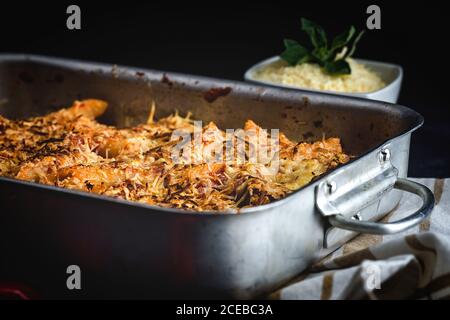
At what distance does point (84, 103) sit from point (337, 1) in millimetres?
2121

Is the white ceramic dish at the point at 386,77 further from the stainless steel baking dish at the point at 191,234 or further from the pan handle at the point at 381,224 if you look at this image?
the pan handle at the point at 381,224

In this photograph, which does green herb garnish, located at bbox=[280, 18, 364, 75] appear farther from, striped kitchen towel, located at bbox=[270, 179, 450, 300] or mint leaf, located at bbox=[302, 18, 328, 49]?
striped kitchen towel, located at bbox=[270, 179, 450, 300]

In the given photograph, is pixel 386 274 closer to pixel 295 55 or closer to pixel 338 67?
pixel 338 67

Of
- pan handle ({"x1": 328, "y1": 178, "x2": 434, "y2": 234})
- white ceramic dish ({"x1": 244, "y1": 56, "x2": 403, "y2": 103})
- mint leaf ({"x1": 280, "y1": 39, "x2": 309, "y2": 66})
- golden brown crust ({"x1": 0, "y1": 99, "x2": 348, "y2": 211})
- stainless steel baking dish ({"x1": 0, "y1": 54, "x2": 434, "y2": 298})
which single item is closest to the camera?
stainless steel baking dish ({"x1": 0, "y1": 54, "x2": 434, "y2": 298})

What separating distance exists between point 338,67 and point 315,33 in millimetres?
247

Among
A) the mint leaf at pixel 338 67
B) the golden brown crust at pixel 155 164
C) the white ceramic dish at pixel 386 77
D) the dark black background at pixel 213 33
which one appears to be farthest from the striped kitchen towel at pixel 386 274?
the dark black background at pixel 213 33

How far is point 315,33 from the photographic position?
15.4ft

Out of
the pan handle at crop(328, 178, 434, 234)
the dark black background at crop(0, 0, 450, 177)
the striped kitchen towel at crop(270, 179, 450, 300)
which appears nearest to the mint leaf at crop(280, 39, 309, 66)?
the dark black background at crop(0, 0, 450, 177)

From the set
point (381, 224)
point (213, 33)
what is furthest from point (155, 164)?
point (213, 33)

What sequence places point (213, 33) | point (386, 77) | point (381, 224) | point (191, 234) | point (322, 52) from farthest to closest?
point (213, 33), point (386, 77), point (322, 52), point (381, 224), point (191, 234)

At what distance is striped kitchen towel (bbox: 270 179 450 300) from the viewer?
2689 mm

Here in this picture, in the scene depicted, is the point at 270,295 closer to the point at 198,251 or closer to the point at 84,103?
the point at 198,251

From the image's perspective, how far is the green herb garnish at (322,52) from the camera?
4613 mm

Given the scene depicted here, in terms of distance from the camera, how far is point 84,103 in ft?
14.1
